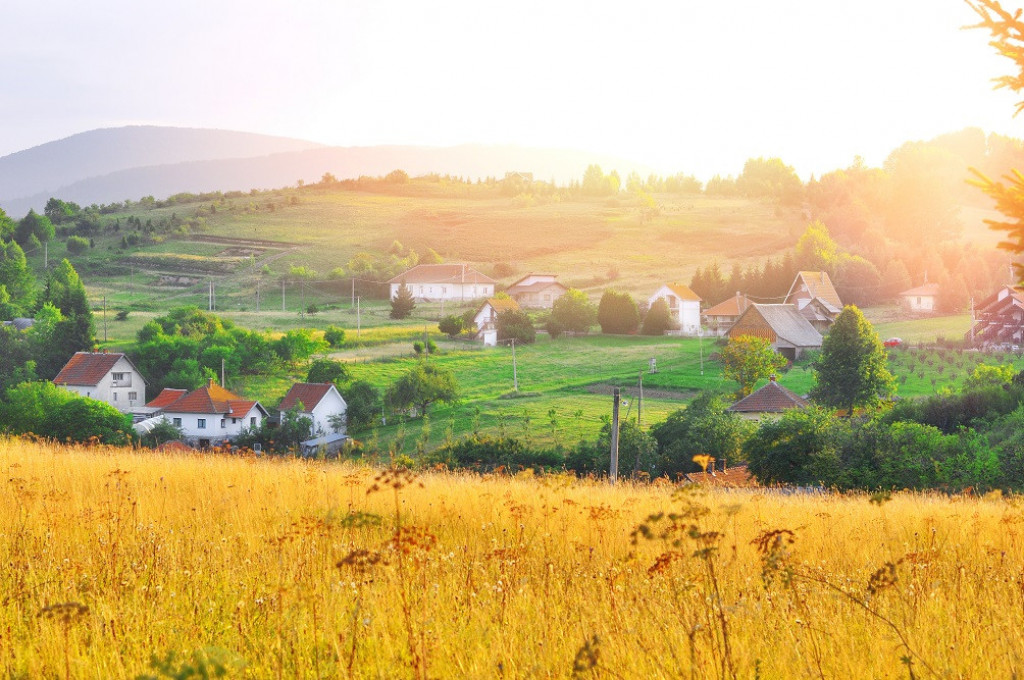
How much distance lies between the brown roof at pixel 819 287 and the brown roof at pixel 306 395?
3031 cm

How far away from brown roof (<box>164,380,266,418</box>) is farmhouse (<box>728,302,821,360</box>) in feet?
73.0

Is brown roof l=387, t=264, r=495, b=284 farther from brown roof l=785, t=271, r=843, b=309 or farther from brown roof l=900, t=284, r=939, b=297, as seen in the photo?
brown roof l=900, t=284, r=939, b=297

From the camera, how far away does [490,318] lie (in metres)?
49.2

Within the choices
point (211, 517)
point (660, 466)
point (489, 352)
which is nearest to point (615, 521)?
point (211, 517)

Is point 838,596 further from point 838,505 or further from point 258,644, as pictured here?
point 838,505

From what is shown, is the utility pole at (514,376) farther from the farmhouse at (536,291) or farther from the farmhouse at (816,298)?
the farmhouse at (816,298)

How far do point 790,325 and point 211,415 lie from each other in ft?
91.6

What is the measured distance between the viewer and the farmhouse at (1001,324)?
41062 mm

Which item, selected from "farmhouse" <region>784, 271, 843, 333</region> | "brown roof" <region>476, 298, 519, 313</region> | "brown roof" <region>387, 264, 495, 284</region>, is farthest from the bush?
"farmhouse" <region>784, 271, 843, 333</region>

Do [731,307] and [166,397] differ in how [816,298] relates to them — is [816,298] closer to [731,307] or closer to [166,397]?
[731,307]

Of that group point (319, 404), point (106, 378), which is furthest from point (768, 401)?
point (106, 378)

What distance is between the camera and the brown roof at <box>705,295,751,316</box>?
50562 mm

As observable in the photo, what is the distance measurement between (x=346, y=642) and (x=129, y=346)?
46.4 metres

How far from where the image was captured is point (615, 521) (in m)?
5.72
